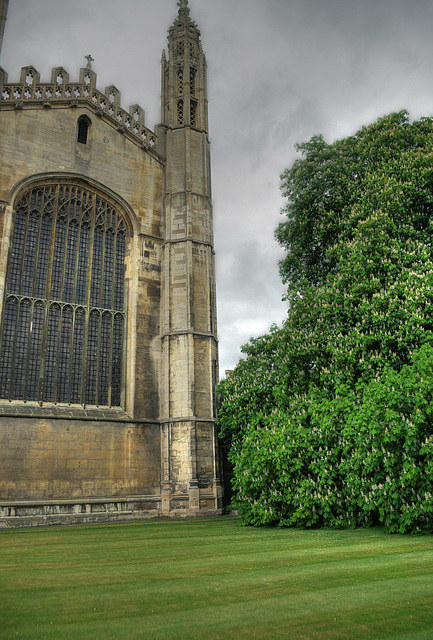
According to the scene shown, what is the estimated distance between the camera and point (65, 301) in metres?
20.2

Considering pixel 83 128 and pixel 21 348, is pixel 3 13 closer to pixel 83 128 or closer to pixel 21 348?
pixel 83 128

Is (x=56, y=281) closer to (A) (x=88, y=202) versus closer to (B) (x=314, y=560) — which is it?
(A) (x=88, y=202)

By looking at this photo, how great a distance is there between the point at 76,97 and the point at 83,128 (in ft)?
4.48

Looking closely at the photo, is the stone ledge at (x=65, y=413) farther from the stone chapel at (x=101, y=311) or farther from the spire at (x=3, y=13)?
the spire at (x=3, y=13)

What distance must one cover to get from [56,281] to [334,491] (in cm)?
1336

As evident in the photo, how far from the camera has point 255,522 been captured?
47.0ft

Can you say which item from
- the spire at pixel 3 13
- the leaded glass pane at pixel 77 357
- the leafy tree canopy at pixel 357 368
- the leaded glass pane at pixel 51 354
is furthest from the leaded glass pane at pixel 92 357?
the spire at pixel 3 13

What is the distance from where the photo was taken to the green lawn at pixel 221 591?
13.7 ft

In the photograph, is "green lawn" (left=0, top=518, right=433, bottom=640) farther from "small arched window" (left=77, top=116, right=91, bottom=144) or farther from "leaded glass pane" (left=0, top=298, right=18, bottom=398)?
"small arched window" (left=77, top=116, right=91, bottom=144)

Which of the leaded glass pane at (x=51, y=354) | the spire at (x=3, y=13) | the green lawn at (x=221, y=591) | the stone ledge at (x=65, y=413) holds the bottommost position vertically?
the green lawn at (x=221, y=591)

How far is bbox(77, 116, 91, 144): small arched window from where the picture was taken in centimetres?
2211

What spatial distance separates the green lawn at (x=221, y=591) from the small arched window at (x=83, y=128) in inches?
686

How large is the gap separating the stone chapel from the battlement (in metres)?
0.07

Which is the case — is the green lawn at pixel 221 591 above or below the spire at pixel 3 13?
below
